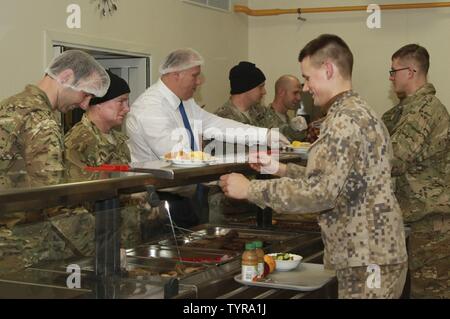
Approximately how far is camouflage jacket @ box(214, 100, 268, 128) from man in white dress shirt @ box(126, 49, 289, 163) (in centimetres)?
103

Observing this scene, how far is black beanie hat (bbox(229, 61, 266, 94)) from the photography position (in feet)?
16.7

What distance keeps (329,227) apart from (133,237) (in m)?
0.67

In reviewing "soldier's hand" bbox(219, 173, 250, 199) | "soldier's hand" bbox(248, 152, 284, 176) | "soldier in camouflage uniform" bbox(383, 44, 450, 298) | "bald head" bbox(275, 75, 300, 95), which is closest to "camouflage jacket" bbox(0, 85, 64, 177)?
"soldier's hand" bbox(219, 173, 250, 199)

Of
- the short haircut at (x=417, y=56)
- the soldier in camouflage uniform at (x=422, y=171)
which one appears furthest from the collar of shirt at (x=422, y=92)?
the short haircut at (x=417, y=56)

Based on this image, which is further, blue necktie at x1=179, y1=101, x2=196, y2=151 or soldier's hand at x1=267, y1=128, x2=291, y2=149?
blue necktie at x1=179, y1=101, x2=196, y2=151

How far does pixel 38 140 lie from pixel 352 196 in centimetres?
117

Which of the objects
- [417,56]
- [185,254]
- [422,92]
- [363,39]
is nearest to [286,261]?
[185,254]

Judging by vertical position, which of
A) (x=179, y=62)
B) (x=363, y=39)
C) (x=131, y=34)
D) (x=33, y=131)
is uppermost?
(x=363, y=39)

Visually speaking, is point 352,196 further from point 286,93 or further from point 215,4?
point 215,4

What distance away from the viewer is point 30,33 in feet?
12.9

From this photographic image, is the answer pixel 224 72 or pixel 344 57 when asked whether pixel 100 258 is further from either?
pixel 224 72

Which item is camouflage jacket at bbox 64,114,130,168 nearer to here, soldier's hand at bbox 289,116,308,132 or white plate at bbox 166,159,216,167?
white plate at bbox 166,159,216,167

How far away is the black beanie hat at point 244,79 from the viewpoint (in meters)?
5.08

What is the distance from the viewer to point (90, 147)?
3068 mm
